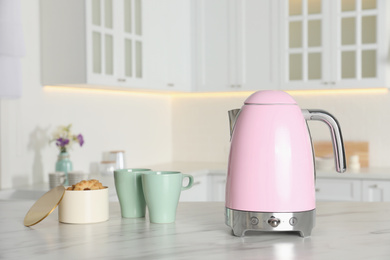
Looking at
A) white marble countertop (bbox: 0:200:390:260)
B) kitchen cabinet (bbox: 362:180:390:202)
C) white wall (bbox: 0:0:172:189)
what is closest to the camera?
white marble countertop (bbox: 0:200:390:260)

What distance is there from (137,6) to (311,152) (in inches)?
106

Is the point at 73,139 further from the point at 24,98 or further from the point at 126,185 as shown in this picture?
the point at 126,185

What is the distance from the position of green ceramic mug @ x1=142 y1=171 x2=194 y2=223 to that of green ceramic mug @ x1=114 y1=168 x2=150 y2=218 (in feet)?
0.17

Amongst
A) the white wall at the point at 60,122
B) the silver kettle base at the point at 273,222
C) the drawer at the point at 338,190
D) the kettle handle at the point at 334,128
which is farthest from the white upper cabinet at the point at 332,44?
the silver kettle base at the point at 273,222

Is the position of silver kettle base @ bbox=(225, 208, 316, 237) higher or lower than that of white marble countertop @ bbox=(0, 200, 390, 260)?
higher

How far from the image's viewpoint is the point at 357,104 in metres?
4.24

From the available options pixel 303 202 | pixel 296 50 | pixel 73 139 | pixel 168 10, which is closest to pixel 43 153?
pixel 73 139

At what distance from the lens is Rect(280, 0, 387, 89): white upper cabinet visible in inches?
154

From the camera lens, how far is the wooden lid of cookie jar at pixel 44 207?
1.35 meters

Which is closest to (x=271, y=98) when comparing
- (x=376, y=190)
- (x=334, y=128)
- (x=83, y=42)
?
(x=334, y=128)

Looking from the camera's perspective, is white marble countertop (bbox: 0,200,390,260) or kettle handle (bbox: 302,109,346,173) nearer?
white marble countertop (bbox: 0,200,390,260)

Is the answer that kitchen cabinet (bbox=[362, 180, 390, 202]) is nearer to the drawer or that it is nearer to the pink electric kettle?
the drawer

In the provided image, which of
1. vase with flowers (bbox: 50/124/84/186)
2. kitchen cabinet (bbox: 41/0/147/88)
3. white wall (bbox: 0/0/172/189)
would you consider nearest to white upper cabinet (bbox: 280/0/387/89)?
white wall (bbox: 0/0/172/189)

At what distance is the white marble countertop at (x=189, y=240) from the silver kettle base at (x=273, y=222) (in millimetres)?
22
